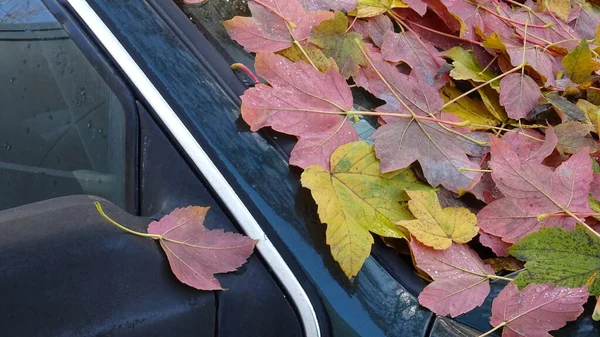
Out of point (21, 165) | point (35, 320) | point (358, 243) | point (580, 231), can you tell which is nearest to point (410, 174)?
point (358, 243)

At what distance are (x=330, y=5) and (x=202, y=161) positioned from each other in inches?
20.2

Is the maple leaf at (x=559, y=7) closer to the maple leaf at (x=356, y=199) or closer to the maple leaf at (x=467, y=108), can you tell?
the maple leaf at (x=467, y=108)

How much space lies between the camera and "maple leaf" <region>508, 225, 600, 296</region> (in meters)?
1.16

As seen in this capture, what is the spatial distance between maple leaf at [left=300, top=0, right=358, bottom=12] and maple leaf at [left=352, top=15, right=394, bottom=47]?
0.15ft

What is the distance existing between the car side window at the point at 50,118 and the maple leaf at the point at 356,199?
0.41 metres

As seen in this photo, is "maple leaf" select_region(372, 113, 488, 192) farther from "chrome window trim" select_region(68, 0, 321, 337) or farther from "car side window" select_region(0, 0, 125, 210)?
"car side window" select_region(0, 0, 125, 210)

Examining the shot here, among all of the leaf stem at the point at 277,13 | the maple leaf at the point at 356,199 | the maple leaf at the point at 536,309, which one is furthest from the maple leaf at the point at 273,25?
the maple leaf at the point at 536,309

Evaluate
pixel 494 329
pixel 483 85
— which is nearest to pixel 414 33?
pixel 483 85

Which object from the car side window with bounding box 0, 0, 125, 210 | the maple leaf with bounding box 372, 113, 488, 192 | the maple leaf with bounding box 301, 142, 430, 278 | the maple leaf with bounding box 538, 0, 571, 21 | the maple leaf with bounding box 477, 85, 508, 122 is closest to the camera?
the maple leaf with bounding box 301, 142, 430, 278

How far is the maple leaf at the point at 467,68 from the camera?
59.4 inches

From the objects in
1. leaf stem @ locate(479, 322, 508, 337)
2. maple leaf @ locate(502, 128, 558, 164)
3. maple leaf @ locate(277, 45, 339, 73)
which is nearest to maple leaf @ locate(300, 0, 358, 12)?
maple leaf @ locate(277, 45, 339, 73)

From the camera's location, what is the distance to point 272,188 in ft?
4.11

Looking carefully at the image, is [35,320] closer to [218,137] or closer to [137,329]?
[137,329]

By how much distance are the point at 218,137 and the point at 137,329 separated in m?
0.39
